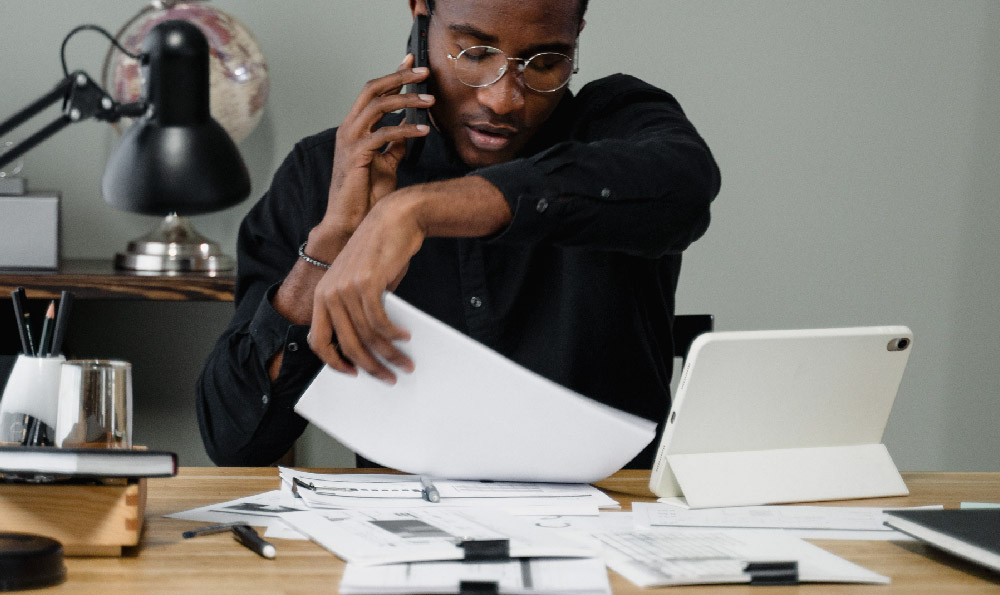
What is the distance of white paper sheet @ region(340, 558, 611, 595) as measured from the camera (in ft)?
2.50

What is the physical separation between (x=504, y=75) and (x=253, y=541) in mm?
720

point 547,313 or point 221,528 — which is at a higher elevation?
point 547,313

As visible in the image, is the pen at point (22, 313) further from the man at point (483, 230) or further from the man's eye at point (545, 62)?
the man's eye at point (545, 62)

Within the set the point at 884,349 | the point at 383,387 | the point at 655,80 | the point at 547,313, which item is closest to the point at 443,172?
the point at 547,313

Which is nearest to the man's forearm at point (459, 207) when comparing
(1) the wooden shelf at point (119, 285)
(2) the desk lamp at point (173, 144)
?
(2) the desk lamp at point (173, 144)

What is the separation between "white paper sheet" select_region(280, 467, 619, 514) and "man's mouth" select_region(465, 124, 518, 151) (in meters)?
0.50

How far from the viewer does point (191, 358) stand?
97.0 inches

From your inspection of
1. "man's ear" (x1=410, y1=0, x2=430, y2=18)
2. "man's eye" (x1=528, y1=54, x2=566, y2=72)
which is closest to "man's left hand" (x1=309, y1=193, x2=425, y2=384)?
"man's eye" (x1=528, y1=54, x2=566, y2=72)

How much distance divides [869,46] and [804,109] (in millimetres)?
224

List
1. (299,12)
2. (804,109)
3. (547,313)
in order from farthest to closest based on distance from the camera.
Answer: (804,109) < (299,12) < (547,313)

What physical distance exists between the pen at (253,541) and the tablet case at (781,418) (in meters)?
0.42

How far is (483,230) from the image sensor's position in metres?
1.02

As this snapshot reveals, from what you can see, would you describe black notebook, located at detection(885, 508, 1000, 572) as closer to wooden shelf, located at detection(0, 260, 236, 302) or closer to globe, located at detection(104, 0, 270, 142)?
wooden shelf, located at detection(0, 260, 236, 302)

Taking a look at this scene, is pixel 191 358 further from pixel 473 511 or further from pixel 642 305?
pixel 473 511
